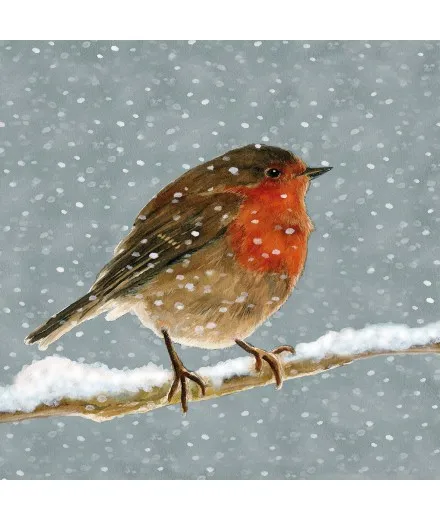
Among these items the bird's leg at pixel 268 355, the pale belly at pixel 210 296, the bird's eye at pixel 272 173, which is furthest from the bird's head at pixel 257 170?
the bird's leg at pixel 268 355

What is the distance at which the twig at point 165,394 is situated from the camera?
153 centimetres

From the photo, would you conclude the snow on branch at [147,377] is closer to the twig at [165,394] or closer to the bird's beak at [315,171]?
the twig at [165,394]

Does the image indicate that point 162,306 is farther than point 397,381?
No

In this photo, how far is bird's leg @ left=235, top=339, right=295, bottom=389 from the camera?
5.11 feet

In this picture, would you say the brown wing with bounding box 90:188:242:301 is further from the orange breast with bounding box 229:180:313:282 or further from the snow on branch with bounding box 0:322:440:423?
the snow on branch with bounding box 0:322:440:423

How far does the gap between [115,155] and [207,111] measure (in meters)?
0.24

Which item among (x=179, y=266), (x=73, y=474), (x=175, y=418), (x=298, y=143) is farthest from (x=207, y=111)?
(x=73, y=474)

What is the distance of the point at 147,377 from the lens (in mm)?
1563

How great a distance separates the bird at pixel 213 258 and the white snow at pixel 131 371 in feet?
0.15

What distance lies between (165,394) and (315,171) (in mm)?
623

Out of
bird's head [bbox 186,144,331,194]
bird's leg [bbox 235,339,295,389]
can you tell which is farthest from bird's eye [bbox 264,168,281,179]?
bird's leg [bbox 235,339,295,389]

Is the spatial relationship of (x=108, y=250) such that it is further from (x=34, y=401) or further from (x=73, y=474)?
(x=73, y=474)

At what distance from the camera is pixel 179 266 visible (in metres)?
1.49

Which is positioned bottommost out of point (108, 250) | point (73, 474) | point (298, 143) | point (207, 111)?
point (73, 474)
